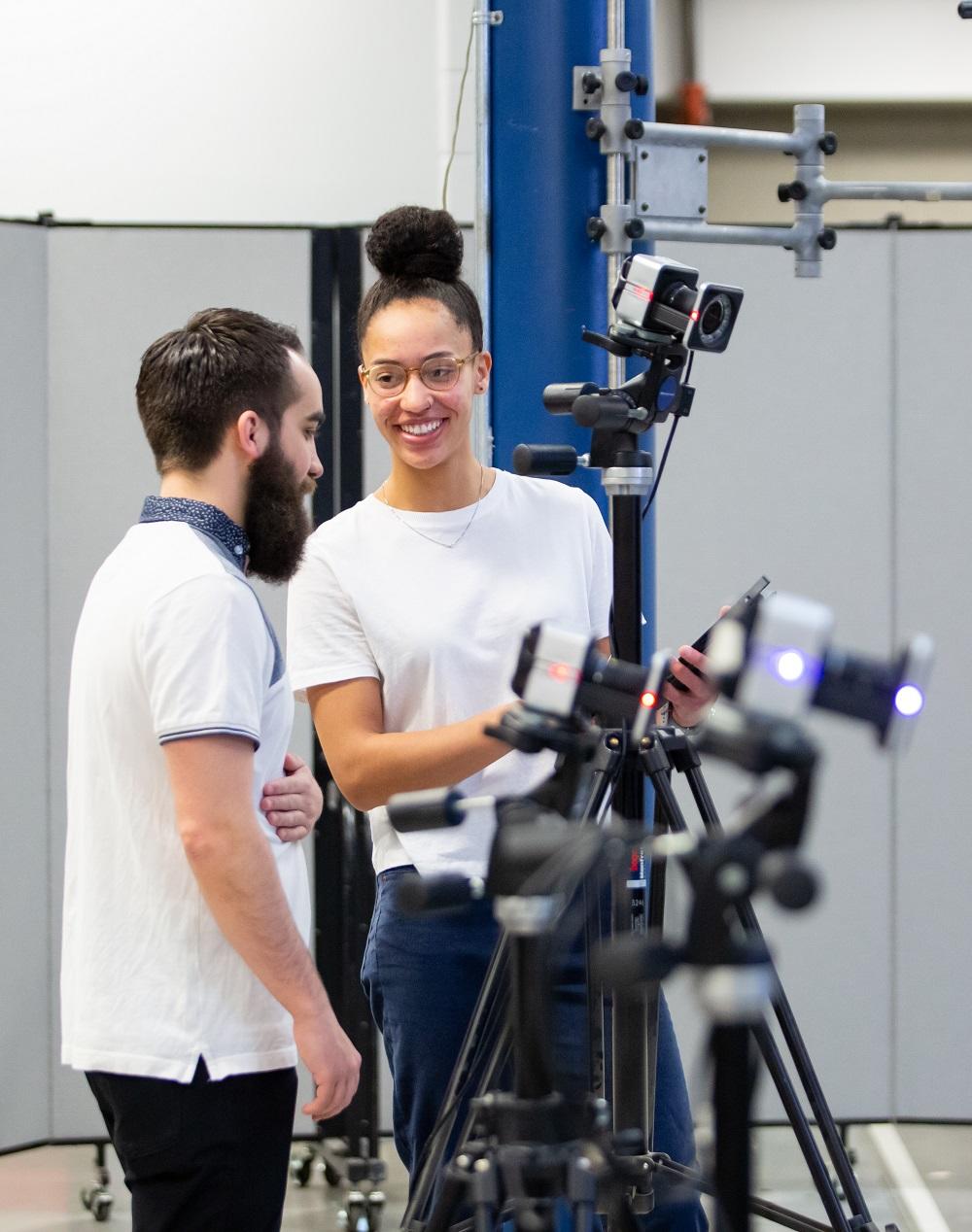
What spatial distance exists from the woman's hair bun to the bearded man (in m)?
0.43

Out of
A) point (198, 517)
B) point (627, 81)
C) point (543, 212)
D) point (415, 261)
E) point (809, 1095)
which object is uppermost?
point (627, 81)

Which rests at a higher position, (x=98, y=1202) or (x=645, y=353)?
(x=645, y=353)

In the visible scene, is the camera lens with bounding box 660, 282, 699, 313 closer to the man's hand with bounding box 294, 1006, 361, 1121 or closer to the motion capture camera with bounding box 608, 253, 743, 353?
the motion capture camera with bounding box 608, 253, 743, 353

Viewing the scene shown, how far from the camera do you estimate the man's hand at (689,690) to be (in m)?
1.68

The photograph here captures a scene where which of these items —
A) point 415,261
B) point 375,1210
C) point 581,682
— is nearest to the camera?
point 581,682

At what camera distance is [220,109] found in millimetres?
4574

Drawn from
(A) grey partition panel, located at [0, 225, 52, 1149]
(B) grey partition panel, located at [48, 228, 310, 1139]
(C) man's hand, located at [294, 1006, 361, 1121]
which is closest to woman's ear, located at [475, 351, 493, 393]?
(C) man's hand, located at [294, 1006, 361, 1121]

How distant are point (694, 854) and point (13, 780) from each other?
2.78 meters

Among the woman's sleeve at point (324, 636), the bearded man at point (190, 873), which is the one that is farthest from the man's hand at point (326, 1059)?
the woman's sleeve at point (324, 636)

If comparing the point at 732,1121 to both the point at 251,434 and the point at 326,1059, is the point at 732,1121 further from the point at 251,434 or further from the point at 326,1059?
the point at 251,434

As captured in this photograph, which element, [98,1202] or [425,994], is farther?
[98,1202]

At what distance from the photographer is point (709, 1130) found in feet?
3.30

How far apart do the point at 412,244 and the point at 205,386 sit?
467 mm

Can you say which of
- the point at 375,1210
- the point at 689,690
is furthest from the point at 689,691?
the point at 375,1210
